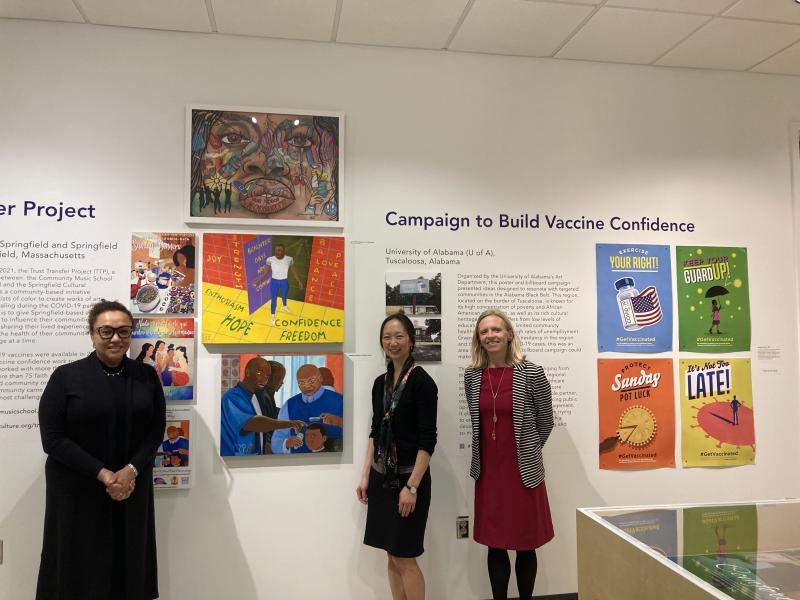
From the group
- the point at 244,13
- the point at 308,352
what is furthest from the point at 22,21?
the point at 308,352

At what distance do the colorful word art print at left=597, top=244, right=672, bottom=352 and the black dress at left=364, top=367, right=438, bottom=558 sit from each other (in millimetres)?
1252

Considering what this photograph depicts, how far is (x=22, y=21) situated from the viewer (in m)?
2.83

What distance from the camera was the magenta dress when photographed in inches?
101

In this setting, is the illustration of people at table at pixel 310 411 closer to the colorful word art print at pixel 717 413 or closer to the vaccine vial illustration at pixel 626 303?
the vaccine vial illustration at pixel 626 303

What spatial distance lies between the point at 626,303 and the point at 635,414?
0.66m

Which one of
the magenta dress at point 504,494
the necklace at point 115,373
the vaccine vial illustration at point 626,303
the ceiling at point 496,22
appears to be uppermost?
the ceiling at point 496,22

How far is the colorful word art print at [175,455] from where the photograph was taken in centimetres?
280

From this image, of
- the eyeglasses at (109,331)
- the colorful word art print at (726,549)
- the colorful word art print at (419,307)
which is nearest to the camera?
the colorful word art print at (726,549)

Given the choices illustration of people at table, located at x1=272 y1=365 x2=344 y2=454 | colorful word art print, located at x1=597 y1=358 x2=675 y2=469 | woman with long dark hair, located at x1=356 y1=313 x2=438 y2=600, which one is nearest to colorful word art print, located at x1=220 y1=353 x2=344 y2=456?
illustration of people at table, located at x1=272 y1=365 x2=344 y2=454

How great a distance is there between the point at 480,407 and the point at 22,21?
10.2ft

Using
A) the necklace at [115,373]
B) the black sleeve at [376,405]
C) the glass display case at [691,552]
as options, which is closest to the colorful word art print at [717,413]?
the glass display case at [691,552]

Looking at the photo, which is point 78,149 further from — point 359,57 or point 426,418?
point 426,418

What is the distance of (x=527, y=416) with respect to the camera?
8.54 ft

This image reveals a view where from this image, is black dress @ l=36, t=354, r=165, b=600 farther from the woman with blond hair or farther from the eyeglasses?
the woman with blond hair
